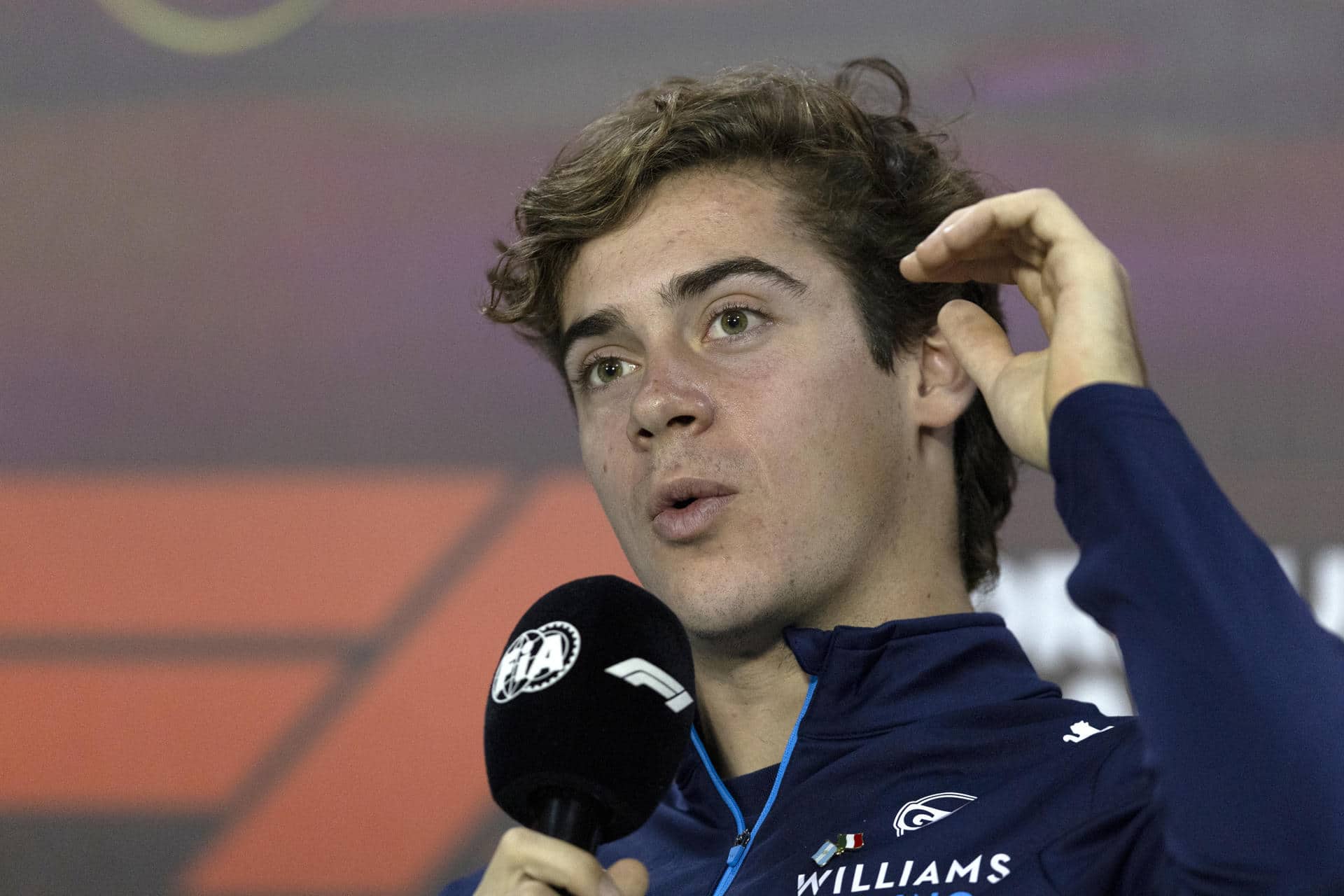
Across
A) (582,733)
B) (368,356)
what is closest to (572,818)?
(582,733)

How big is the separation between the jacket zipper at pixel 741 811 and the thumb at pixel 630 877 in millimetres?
411

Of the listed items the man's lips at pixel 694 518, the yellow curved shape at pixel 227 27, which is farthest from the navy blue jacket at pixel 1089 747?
the yellow curved shape at pixel 227 27

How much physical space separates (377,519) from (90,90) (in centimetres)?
93

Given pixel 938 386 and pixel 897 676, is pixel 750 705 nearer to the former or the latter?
pixel 897 676

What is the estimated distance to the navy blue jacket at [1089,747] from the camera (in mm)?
841

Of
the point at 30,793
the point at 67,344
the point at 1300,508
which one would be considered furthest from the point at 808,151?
the point at 30,793

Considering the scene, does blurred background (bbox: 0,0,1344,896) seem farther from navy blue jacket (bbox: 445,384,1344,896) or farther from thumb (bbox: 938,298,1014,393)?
thumb (bbox: 938,298,1014,393)

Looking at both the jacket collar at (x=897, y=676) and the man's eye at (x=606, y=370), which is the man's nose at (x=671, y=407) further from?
the jacket collar at (x=897, y=676)

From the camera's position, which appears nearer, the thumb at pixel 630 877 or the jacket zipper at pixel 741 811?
the thumb at pixel 630 877

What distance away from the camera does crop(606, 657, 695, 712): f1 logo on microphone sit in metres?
1.03

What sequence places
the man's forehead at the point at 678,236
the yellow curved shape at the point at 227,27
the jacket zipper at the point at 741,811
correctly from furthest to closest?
the yellow curved shape at the point at 227,27
the man's forehead at the point at 678,236
the jacket zipper at the point at 741,811

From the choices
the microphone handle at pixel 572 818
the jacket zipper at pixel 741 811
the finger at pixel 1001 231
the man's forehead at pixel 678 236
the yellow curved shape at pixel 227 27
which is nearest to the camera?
the microphone handle at pixel 572 818

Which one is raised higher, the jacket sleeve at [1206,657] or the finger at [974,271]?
the finger at [974,271]

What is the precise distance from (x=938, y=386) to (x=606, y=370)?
0.37m
